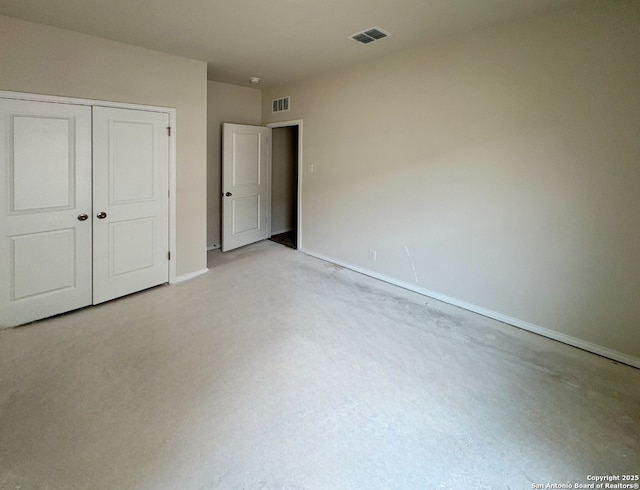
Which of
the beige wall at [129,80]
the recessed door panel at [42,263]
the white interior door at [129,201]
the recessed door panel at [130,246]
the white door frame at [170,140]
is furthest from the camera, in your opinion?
the recessed door panel at [130,246]

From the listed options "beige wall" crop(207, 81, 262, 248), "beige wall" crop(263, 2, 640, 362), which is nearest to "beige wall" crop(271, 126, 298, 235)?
"beige wall" crop(207, 81, 262, 248)

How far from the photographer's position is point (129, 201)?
3.79m

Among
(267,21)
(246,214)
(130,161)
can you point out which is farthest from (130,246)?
(267,21)

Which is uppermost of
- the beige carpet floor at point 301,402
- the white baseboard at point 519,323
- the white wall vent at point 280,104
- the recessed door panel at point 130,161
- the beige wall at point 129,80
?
the white wall vent at point 280,104

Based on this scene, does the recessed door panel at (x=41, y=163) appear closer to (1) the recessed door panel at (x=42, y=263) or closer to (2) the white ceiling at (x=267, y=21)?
(1) the recessed door panel at (x=42, y=263)

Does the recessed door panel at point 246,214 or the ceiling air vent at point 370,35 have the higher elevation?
the ceiling air vent at point 370,35

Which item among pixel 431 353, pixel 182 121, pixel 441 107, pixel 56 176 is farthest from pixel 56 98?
pixel 431 353

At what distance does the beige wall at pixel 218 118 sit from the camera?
5492 millimetres

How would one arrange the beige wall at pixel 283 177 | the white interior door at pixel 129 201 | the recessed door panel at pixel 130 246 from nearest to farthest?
the white interior door at pixel 129 201, the recessed door panel at pixel 130 246, the beige wall at pixel 283 177

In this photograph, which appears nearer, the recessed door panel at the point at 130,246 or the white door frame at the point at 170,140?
the white door frame at the point at 170,140

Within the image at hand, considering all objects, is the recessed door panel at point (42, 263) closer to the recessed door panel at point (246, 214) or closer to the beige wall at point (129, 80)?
the beige wall at point (129, 80)

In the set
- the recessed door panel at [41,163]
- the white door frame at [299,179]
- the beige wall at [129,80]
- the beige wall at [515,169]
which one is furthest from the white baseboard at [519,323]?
the recessed door panel at [41,163]

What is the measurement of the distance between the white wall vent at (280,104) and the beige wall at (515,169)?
3.72 ft

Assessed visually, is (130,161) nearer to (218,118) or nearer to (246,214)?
(218,118)
